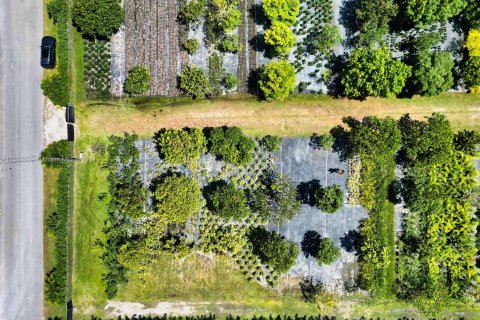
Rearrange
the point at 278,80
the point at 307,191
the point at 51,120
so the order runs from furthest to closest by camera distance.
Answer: the point at 51,120, the point at 307,191, the point at 278,80

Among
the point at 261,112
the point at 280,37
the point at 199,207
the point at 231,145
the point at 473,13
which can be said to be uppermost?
the point at 473,13

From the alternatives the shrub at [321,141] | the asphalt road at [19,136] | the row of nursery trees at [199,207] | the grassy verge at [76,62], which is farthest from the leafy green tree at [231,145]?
the asphalt road at [19,136]

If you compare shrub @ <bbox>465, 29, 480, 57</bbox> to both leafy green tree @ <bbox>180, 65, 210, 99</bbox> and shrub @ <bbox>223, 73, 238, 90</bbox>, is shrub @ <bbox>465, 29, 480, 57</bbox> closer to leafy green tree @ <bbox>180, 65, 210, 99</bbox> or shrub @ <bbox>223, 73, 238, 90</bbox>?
shrub @ <bbox>223, 73, 238, 90</bbox>

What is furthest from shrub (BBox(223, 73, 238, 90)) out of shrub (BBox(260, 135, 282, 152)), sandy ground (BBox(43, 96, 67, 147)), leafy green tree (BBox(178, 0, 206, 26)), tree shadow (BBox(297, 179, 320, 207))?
sandy ground (BBox(43, 96, 67, 147))

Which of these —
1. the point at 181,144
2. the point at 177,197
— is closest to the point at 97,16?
the point at 181,144

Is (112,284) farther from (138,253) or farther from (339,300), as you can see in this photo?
(339,300)

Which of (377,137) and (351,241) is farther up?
(377,137)

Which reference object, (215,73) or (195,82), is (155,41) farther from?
(215,73)
